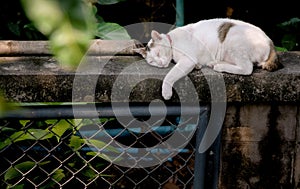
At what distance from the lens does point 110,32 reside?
10.8 feet

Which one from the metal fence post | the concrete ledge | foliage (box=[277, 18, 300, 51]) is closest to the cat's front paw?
the concrete ledge

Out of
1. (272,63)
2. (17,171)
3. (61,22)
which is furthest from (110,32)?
(61,22)

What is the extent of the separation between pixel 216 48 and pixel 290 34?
5.02 ft

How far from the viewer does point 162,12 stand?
445cm

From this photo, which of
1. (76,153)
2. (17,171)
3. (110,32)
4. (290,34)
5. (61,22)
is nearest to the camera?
(61,22)

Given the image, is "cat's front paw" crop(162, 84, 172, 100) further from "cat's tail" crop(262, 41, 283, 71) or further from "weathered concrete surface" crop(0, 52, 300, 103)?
"cat's tail" crop(262, 41, 283, 71)

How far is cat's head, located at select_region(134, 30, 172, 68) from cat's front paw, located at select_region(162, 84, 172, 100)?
286 millimetres

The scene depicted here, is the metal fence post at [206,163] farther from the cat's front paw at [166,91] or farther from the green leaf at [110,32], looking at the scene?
the green leaf at [110,32]

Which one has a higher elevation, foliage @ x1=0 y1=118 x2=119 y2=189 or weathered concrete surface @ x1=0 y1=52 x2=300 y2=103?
weathered concrete surface @ x1=0 y1=52 x2=300 y2=103

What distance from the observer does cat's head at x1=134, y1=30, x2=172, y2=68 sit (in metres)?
2.18

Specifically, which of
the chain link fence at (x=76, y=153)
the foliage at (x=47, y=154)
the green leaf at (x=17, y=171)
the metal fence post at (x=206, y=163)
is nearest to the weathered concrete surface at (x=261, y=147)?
the metal fence post at (x=206, y=163)

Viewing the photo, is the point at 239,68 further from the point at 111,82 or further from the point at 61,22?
the point at 61,22

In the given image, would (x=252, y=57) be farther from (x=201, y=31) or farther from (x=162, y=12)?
(x=162, y=12)

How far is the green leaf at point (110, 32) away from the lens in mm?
3251
